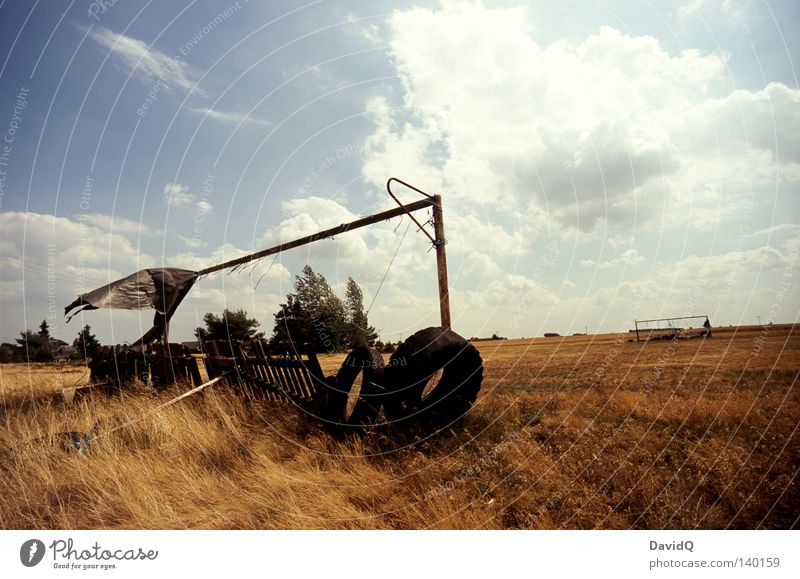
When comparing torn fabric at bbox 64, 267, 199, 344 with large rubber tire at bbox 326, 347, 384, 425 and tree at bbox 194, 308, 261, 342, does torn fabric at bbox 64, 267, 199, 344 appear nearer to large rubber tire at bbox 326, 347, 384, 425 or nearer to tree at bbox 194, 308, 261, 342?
large rubber tire at bbox 326, 347, 384, 425

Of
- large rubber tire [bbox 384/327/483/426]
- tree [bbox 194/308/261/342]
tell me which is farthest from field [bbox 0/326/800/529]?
tree [bbox 194/308/261/342]

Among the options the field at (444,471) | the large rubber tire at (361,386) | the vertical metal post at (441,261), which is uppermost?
the vertical metal post at (441,261)

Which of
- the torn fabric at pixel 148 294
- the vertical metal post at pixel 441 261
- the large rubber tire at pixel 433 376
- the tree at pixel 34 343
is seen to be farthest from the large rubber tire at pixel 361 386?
the torn fabric at pixel 148 294

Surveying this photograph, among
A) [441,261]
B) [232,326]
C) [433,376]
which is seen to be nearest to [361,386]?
[433,376]

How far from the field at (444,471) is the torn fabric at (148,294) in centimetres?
451

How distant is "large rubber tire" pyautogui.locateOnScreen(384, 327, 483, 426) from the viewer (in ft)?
16.3

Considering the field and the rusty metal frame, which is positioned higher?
the rusty metal frame

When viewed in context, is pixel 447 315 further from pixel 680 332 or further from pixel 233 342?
pixel 680 332

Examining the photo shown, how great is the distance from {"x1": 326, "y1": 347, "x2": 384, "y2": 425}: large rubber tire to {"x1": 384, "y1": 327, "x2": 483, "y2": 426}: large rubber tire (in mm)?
171

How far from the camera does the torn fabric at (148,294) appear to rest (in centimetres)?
1015

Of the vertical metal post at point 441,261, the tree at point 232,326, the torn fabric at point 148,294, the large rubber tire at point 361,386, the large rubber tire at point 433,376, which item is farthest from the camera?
the tree at point 232,326

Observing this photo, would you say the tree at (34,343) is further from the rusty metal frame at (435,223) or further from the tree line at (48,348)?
the rusty metal frame at (435,223)

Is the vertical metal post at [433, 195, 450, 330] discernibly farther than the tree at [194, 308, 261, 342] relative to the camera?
No
